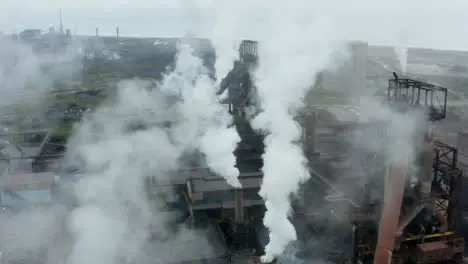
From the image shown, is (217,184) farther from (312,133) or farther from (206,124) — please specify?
(206,124)

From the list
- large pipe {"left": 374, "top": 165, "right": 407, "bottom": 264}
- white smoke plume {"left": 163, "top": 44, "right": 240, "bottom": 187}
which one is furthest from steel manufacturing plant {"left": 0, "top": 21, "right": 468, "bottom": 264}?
white smoke plume {"left": 163, "top": 44, "right": 240, "bottom": 187}

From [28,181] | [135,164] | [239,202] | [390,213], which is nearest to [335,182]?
[239,202]

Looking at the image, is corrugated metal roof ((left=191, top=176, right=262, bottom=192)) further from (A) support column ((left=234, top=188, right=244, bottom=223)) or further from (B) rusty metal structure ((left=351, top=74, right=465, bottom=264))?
(B) rusty metal structure ((left=351, top=74, right=465, bottom=264))

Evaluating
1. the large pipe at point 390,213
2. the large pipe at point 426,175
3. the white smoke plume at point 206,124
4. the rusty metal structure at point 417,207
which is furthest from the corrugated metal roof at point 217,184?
the large pipe at point 426,175

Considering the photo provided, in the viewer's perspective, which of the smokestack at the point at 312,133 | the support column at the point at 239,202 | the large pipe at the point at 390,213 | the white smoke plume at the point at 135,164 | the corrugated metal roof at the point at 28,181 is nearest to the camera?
the large pipe at the point at 390,213

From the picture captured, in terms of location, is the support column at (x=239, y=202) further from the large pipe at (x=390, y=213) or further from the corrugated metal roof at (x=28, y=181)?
the corrugated metal roof at (x=28, y=181)

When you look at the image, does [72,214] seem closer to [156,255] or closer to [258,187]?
[156,255]

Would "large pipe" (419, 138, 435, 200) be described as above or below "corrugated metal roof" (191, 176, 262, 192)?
above
